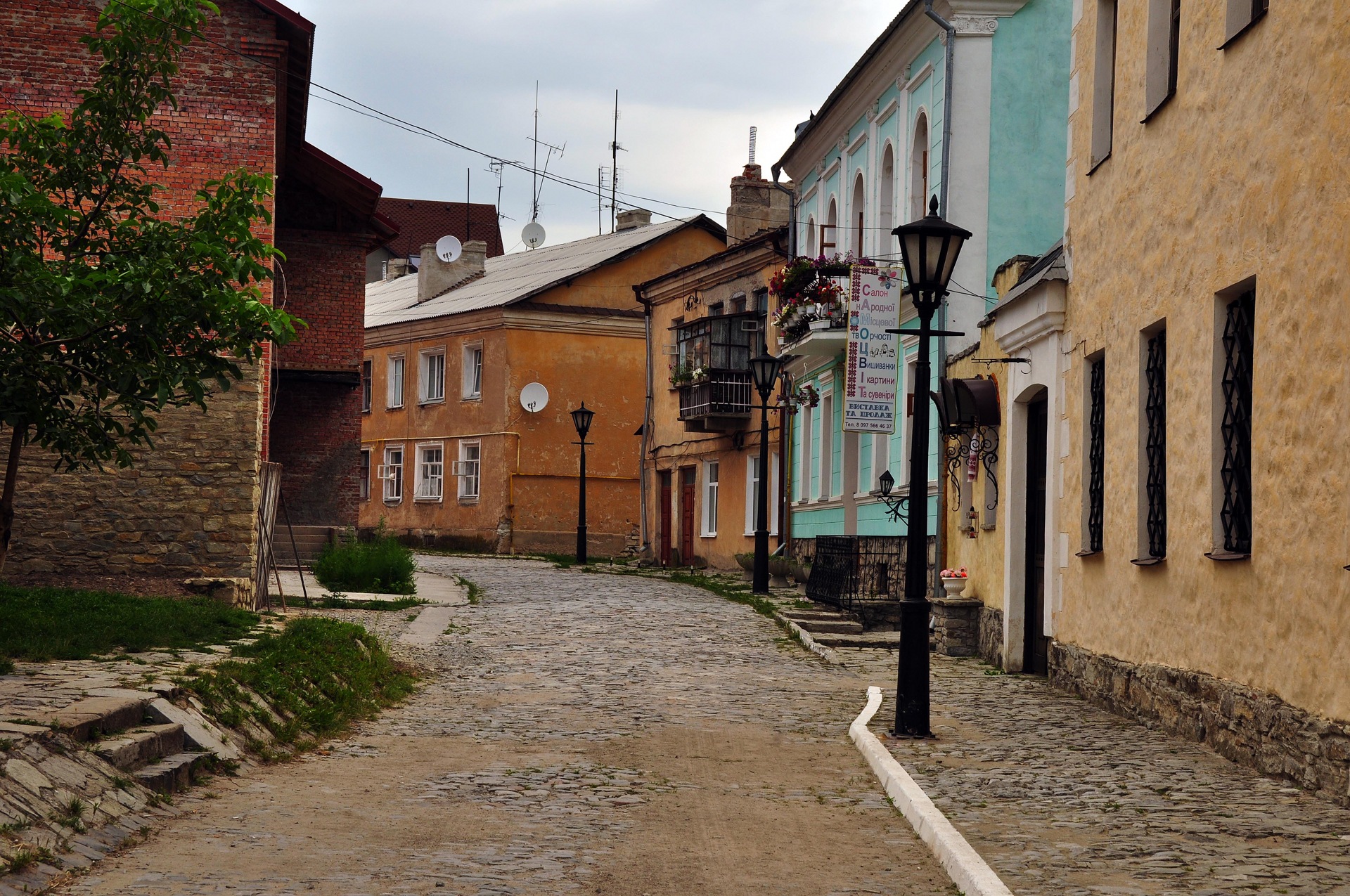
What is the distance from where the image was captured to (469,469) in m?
41.3

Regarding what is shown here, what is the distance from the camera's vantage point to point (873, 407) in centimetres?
2005

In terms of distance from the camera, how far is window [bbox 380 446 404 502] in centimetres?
4412

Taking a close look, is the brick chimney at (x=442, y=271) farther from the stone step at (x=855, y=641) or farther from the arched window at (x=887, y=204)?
the stone step at (x=855, y=641)

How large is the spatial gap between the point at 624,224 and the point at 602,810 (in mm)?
42806

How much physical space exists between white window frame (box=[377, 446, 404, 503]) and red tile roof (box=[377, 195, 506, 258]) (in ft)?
75.2

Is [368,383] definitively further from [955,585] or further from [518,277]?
[955,585]

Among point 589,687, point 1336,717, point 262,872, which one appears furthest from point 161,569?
point 1336,717

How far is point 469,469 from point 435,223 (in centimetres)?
2977

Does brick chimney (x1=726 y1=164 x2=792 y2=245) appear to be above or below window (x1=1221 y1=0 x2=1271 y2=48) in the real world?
above

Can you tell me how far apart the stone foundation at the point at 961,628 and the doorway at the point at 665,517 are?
2108 centimetres

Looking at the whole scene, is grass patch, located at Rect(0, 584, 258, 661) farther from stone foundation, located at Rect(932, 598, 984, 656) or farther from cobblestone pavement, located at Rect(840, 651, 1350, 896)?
stone foundation, located at Rect(932, 598, 984, 656)

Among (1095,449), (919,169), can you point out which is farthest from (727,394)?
(1095,449)

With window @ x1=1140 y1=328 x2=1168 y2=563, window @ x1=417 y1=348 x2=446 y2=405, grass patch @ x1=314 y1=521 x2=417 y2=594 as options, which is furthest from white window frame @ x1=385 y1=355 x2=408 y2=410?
window @ x1=1140 y1=328 x2=1168 y2=563

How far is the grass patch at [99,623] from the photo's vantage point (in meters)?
10.9
